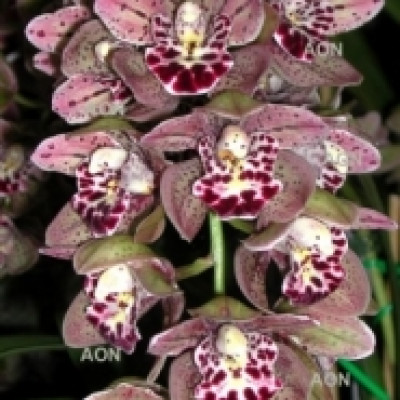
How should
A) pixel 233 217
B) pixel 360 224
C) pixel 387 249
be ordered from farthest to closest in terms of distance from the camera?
1. pixel 387 249
2. pixel 360 224
3. pixel 233 217

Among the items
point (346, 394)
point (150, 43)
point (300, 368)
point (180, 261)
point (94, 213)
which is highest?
point (150, 43)

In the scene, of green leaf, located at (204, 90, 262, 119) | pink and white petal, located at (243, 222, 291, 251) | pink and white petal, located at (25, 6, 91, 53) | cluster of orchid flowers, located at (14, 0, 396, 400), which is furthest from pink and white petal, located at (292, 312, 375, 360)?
pink and white petal, located at (25, 6, 91, 53)

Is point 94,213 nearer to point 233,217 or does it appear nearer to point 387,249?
point 233,217

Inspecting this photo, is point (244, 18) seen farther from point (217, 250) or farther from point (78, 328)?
point (78, 328)

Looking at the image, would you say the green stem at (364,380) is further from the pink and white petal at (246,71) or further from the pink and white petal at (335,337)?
the pink and white petal at (246,71)

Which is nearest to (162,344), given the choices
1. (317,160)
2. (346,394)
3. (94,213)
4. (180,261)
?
(94,213)

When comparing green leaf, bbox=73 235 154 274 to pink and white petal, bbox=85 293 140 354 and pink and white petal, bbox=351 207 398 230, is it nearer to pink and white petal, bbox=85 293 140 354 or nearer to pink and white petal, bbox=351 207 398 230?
pink and white petal, bbox=85 293 140 354

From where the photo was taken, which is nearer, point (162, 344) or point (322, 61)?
point (162, 344)
